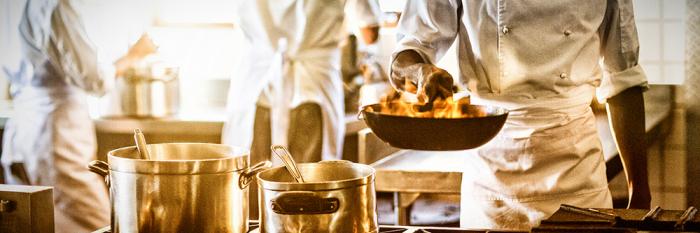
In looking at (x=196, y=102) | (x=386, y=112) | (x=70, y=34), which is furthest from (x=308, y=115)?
(x=386, y=112)

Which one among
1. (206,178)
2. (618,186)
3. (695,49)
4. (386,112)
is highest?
(695,49)

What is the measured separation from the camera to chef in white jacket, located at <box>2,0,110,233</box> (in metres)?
4.39

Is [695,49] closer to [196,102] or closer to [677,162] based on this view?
[677,162]

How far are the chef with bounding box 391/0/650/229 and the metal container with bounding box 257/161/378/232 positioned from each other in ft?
2.70

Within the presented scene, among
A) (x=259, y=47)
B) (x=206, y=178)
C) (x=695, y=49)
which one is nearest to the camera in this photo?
(x=206, y=178)

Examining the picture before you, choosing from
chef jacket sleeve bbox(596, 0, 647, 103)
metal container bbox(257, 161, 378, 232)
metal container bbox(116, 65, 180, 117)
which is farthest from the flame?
metal container bbox(116, 65, 180, 117)

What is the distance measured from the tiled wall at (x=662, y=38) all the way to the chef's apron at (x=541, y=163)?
1.60 metres

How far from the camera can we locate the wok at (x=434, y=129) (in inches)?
64.4

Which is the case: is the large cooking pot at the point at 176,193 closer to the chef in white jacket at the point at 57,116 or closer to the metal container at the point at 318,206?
the metal container at the point at 318,206

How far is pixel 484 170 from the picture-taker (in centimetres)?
250

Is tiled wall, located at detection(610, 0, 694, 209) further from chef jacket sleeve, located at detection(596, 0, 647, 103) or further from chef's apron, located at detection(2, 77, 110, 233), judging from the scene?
chef's apron, located at detection(2, 77, 110, 233)

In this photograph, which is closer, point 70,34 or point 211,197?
point 211,197

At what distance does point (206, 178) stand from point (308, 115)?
2501 millimetres

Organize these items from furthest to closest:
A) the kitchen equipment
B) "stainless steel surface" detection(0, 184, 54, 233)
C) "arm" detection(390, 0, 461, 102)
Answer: "arm" detection(390, 0, 461, 102), "stainless steel surface" detection(0, 184, 54, 233), the kitchen equipment
